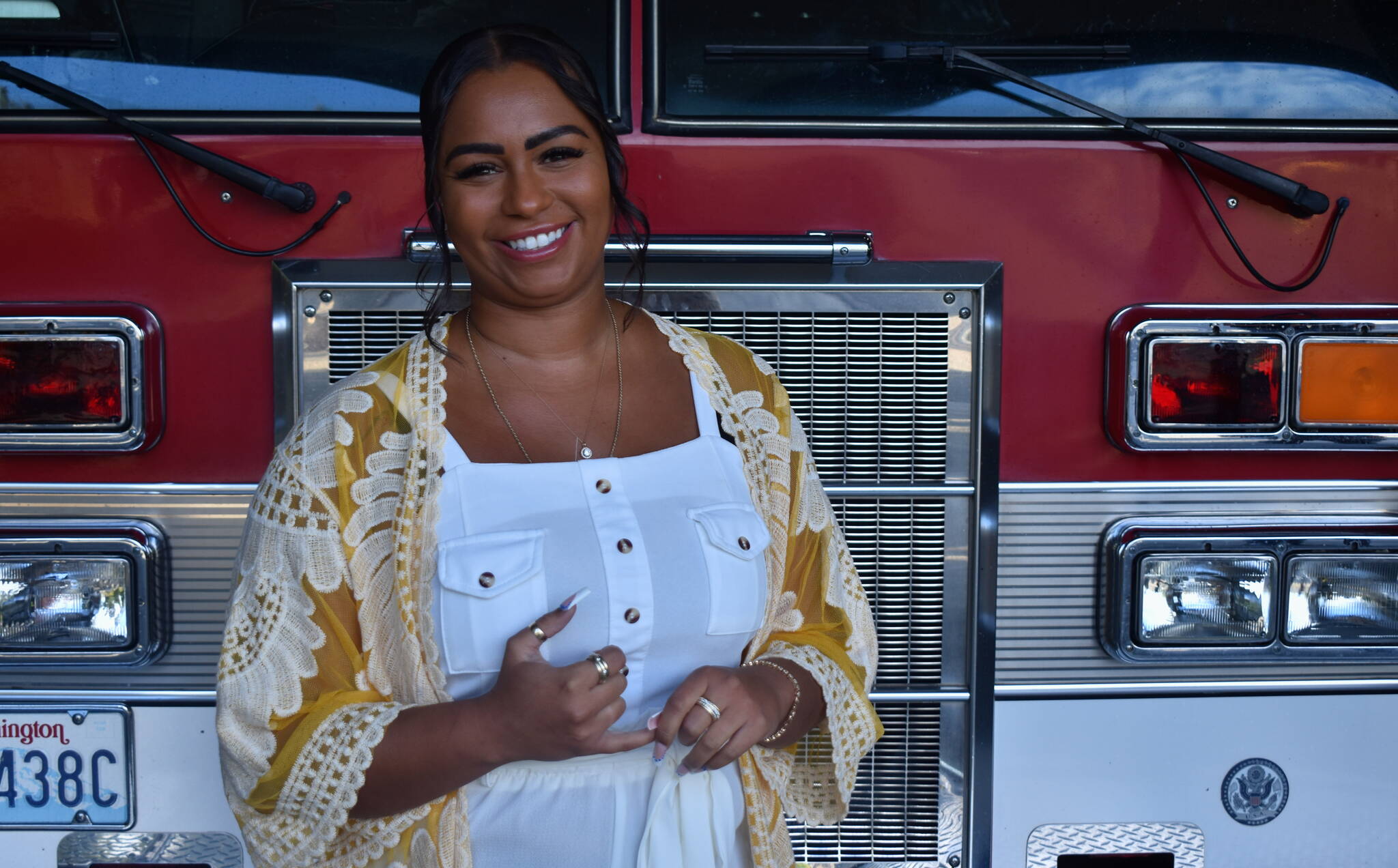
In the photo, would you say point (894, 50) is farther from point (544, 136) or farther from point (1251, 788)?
point (1251, 788)

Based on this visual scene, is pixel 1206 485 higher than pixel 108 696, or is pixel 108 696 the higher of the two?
pixel 1206 485

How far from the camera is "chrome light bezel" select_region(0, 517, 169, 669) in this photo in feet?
6.55

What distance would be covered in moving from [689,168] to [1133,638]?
3.53 feet

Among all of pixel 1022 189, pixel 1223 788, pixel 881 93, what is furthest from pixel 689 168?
pixel 1223 788

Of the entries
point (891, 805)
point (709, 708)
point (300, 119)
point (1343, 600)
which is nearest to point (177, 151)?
point (300, 119)

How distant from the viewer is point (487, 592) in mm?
1358

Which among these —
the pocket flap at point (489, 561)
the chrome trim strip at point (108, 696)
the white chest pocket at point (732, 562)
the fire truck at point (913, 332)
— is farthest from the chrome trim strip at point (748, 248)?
the chrome trim strip at point (108, 696)

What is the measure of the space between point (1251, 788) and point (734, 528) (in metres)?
1.24

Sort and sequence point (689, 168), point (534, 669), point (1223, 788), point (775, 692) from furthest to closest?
point (1223, 788), point (689, 168), point (775, 692), point (534, 669)

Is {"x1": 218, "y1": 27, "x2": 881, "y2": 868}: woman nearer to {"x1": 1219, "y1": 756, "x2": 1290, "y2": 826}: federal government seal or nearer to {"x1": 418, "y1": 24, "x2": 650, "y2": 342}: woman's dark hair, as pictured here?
{"x1": 418, "y1": 24, "x2": 650, "y2": 342}: woman's dark hair

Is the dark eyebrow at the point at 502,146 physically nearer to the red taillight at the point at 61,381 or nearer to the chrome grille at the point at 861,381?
the chrome grille at the point at 861,381

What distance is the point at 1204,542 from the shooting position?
2088mm

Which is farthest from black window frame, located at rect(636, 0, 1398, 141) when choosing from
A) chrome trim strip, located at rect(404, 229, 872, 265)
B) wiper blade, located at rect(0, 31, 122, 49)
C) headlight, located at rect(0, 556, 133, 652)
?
headlight, located at rect(0, 556, 133, 652)

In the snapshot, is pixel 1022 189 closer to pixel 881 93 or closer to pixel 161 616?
pixel 881 93
